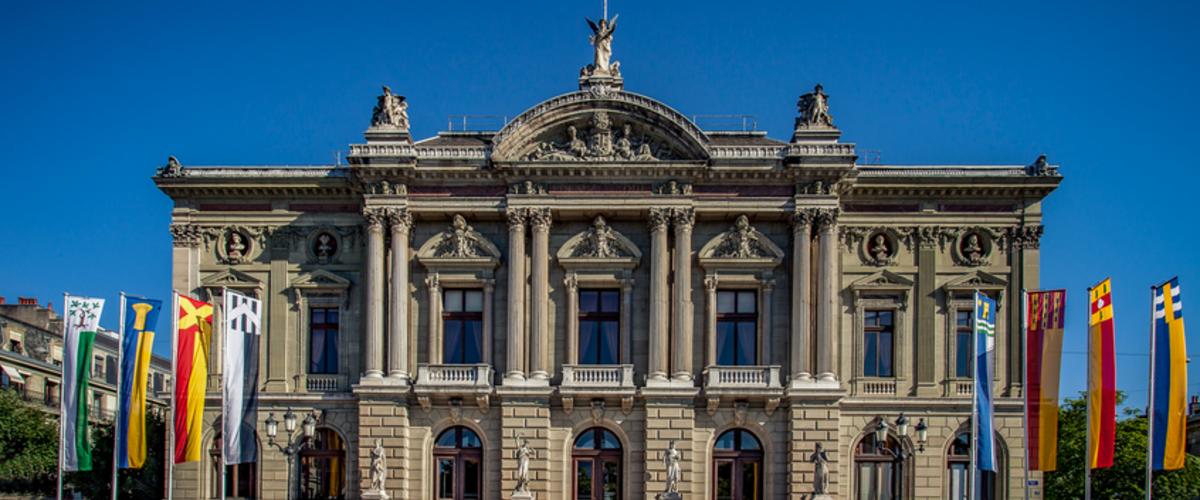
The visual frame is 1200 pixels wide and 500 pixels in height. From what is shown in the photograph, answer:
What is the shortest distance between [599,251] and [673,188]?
124 inches

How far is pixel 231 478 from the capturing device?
35.0 metres

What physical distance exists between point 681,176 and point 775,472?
389 inches

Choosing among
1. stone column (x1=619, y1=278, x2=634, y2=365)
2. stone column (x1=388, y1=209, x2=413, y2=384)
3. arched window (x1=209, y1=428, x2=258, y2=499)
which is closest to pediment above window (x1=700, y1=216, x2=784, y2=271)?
stone column (x1=619, y1=278, x2=634, y2=365)

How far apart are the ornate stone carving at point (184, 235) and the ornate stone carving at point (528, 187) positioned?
11.0 metres

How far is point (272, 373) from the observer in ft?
115

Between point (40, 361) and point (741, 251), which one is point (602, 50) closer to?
point (741, 251)

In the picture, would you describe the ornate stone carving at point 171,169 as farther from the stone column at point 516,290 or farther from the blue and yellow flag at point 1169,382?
the blue and yellow flag at point 1169,382

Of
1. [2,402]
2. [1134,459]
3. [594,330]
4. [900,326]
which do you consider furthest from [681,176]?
[2,402]

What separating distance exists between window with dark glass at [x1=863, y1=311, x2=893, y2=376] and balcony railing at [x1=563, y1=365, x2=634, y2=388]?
319 inches

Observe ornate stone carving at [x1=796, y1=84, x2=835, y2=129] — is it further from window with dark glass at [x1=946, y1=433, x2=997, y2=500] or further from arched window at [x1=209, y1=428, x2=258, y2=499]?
arched window at [x1=209, y1=428, x2=258, y2=499]

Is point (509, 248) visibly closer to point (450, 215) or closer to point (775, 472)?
point (450, 215)

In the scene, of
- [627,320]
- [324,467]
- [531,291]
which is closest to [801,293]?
[627,320]

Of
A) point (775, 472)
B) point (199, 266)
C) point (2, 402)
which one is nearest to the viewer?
point (775, 472)

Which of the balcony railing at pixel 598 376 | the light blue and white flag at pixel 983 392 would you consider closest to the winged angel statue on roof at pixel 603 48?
the balcony railing at pixel 598 376
